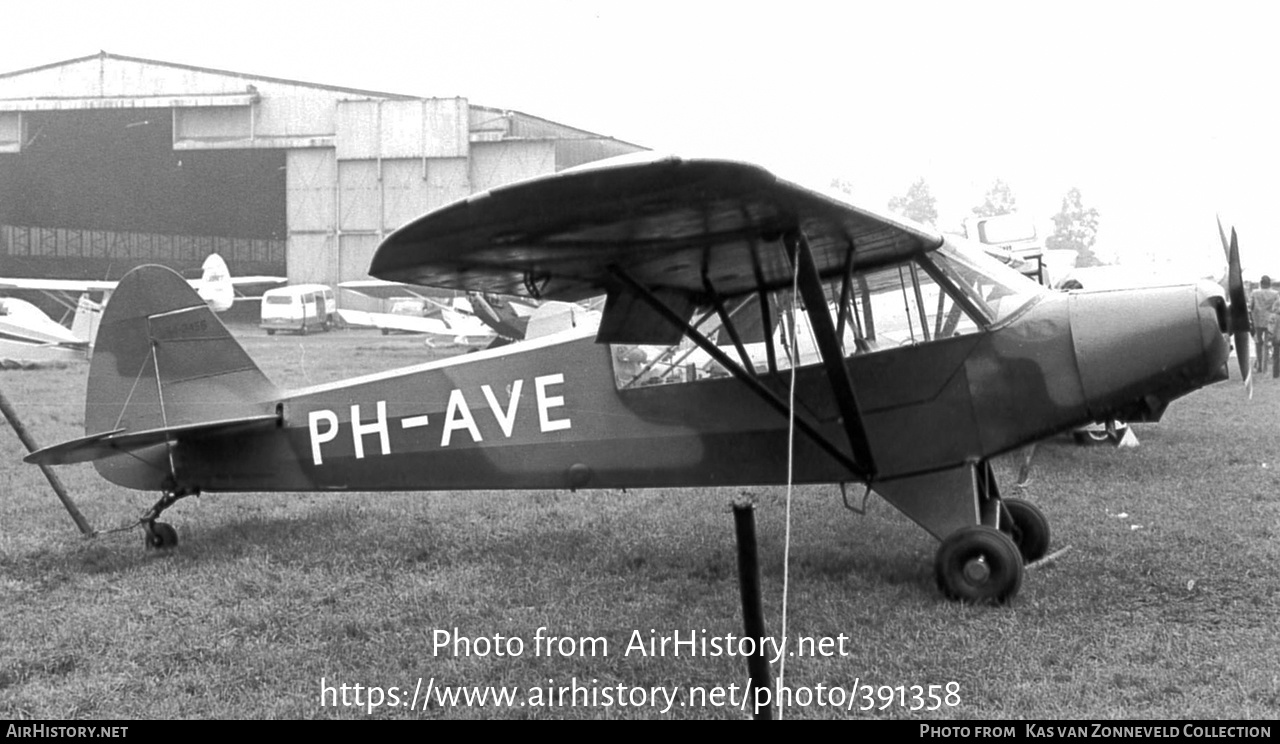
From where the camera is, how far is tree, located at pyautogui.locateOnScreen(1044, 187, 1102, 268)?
2486 cm

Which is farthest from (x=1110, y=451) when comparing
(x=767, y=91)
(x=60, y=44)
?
(x=60, y=44)

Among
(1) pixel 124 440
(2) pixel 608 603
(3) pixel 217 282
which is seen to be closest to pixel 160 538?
(1) pixel 124 440

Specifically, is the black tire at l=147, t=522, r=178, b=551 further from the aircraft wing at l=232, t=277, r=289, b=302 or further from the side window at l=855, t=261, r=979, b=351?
the aircraft wing at l=232, t=277, r=289, b=302

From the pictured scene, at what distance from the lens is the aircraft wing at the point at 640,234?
118 inches

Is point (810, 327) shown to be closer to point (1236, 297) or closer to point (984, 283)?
point (984, 283)

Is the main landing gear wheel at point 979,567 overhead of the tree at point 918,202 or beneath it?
beneath

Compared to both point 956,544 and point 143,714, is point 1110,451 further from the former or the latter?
point 143,714

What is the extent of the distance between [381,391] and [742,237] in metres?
2.65

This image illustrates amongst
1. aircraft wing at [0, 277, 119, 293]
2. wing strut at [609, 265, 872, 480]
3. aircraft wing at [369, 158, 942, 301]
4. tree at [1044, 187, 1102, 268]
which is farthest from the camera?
tree at [1044, 187, 1102, 268]

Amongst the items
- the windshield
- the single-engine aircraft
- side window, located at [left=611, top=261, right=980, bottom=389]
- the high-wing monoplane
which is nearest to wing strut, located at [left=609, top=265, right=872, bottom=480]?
the single-engine aircraft

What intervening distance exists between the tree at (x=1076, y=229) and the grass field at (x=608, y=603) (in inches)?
748

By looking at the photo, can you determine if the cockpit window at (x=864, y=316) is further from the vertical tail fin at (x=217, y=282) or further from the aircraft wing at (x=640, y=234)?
the vertical tail fin at (x=217, y=282)

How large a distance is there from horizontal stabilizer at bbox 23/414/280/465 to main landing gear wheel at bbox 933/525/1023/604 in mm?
3836

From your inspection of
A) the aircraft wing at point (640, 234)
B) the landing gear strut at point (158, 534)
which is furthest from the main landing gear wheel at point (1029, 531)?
the landing gear strut at point (158, 534)
